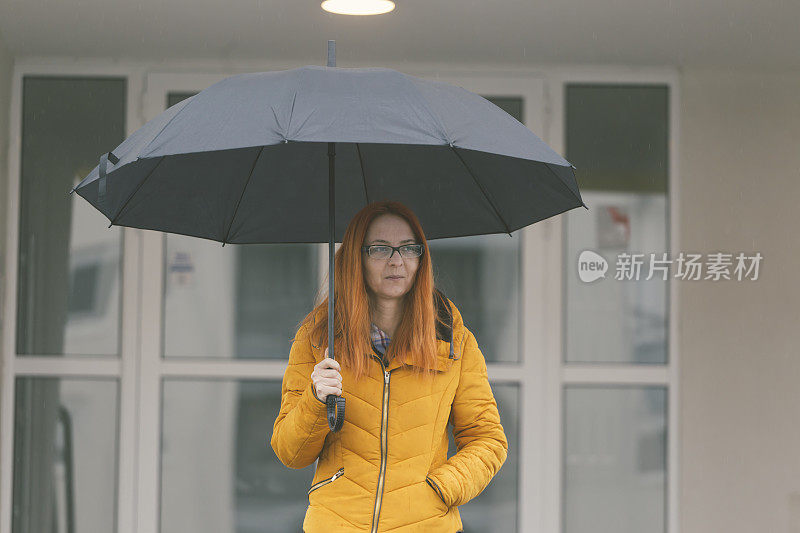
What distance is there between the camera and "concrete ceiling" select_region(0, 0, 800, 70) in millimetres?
4375

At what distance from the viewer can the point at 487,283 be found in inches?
209

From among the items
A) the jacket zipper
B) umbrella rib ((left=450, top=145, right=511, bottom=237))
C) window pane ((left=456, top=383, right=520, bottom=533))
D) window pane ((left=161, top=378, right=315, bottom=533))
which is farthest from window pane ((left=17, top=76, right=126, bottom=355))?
the jacket zipper

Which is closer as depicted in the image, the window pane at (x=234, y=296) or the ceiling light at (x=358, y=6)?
the ceiling light at (x=358, y=6)

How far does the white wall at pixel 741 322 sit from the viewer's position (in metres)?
5.18

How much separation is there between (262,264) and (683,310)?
90.5 inches

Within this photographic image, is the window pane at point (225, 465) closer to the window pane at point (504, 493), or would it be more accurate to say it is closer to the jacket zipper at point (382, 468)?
the window pane at point (504, 493)

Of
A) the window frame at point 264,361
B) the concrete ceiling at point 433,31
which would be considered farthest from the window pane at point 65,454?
the concrete ceiling at point 433,31

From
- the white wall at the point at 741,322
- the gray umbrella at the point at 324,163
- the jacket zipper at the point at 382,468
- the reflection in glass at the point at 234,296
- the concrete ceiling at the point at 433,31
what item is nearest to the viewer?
the gray umbrella at the point at 324,163

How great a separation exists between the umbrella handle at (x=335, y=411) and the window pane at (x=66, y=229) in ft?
10.1

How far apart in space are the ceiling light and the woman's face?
179cm

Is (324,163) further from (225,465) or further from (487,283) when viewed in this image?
(225,465)

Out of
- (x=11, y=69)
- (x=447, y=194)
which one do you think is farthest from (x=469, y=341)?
(x=11, y=69)

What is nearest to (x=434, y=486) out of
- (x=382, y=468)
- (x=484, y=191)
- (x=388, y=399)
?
(x=382, y=468)

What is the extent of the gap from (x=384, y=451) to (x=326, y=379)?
0.28m
